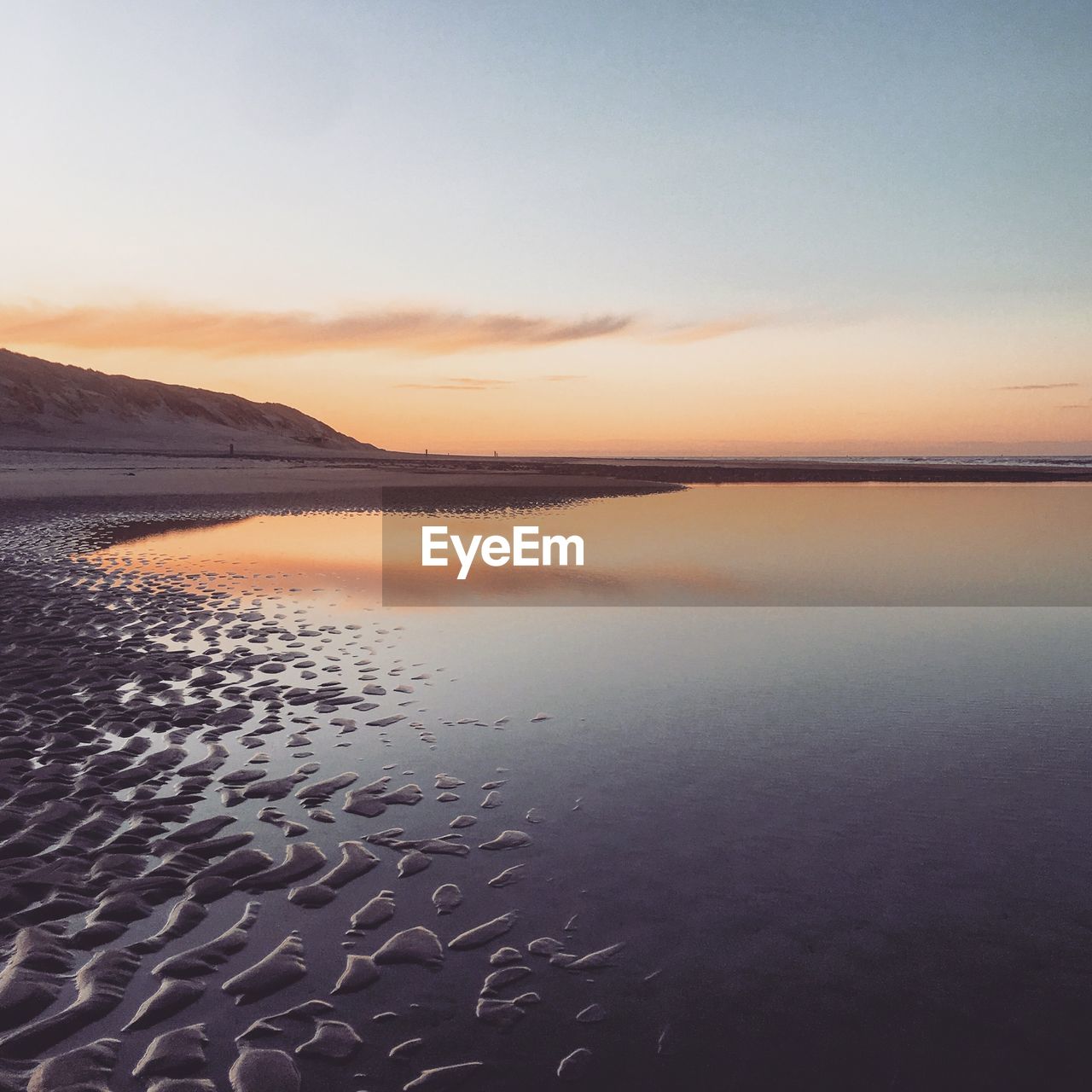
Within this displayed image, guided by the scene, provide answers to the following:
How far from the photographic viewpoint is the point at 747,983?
5.00 meters

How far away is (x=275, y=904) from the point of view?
5.76 m

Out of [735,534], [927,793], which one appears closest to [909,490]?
[735,534]

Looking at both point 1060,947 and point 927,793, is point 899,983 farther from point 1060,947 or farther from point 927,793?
point 927,793

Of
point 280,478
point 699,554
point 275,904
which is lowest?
point 275,904

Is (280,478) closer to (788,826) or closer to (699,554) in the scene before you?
(699,554)

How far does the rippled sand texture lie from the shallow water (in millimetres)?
105

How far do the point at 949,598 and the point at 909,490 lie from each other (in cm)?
4710

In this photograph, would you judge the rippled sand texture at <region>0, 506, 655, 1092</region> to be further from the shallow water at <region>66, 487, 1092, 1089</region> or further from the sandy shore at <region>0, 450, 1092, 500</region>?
the sandy shore at <region>0, 450, 1092, 500</region>

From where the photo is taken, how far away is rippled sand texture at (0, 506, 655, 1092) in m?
4.35

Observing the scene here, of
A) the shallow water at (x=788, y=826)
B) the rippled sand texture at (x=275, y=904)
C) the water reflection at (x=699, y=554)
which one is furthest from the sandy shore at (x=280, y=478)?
the shallow water at (x=788, y=826)

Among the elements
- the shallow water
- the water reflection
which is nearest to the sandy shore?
the water reflection

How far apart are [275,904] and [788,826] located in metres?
4.41

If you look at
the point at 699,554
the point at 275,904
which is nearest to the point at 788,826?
the point at 275,904

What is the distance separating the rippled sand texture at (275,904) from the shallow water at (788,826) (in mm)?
105
